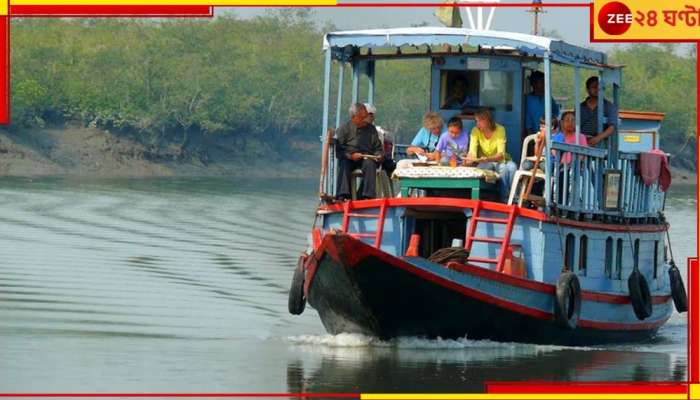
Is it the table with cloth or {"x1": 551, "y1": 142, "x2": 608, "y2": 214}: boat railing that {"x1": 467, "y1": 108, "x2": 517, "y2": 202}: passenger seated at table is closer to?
the table with cloth

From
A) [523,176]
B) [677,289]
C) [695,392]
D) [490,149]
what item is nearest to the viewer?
[695,392]

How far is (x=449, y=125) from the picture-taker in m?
18.9

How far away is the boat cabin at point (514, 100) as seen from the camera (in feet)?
58.3

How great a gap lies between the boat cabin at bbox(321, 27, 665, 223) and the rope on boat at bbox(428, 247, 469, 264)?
2.60 feet

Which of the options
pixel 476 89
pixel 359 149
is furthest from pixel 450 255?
pixel 476 89

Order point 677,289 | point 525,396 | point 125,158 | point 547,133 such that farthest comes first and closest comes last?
point 125,158, point 677,289, point 547,133, point 525,396

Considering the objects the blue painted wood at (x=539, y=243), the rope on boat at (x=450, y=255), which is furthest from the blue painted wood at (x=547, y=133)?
the rope on boat at (x=450, y=255)

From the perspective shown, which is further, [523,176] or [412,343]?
[523,176]

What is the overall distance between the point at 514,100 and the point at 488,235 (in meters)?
2.10

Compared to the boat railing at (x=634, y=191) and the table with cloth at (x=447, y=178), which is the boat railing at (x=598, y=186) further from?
the table with cloth at (x=447, y=178)

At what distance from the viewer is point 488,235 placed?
58.7ft

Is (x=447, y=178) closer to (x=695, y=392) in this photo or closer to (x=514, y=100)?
(x=514, y=100)

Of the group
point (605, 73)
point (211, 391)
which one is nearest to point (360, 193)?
point (605, 73)

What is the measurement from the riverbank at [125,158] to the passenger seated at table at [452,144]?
2954cm
